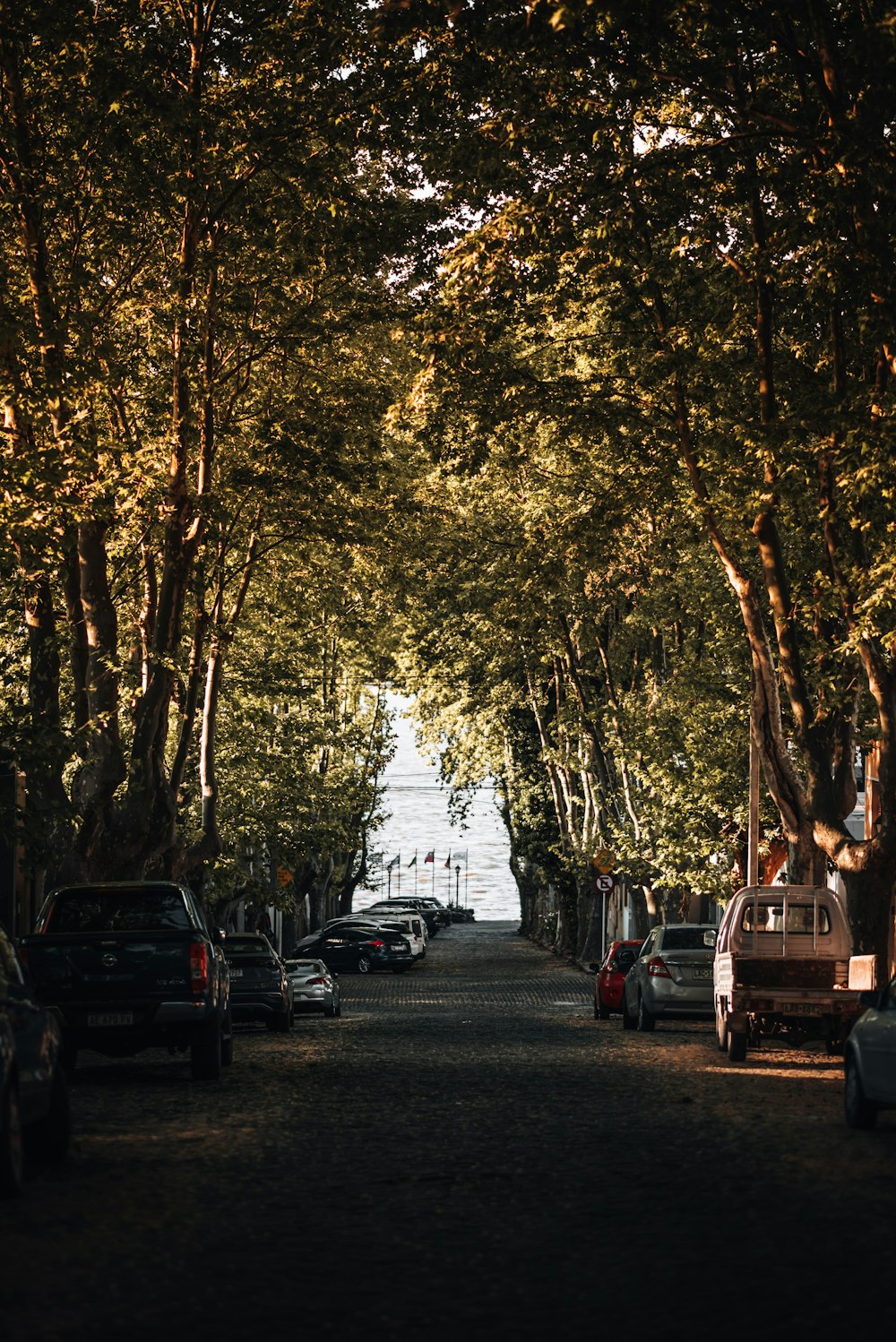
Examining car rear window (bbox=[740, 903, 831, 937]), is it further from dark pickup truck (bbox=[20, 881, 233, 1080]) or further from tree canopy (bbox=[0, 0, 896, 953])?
dark pickup truck (bbox=[20, 881, 233, 1080])

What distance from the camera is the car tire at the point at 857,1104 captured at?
13.5m

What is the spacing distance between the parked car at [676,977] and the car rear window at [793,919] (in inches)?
122

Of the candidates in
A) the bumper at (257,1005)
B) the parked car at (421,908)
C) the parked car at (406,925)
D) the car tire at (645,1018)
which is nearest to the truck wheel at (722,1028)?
the car tire at (645,1018)

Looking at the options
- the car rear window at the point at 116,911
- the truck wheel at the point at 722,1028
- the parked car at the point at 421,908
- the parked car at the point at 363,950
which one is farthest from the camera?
the parked car at the point at 421,908

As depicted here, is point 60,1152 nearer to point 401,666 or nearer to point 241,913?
point 401,666

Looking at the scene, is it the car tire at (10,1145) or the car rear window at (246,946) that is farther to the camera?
the car rear window at (246,946)

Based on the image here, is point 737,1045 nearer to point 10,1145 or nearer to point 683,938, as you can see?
point 683,938

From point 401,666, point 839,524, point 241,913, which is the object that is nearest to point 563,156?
point 839,524

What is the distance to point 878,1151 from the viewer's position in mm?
12195

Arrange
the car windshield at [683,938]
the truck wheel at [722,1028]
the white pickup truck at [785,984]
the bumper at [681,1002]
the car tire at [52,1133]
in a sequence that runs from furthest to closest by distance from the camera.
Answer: the car windshield at [683,938]
the bumper at [681,1002]
the truck wheel at [722,1028]
the white pickup truck at [785,984]
the car tire at [52,1133]

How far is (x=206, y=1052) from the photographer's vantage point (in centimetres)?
1805

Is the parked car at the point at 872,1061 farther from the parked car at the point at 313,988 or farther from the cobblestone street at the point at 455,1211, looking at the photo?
the parked car at the point at 313,988

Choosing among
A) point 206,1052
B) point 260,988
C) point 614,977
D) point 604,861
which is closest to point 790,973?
point 206,1052

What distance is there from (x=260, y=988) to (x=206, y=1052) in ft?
39.3
